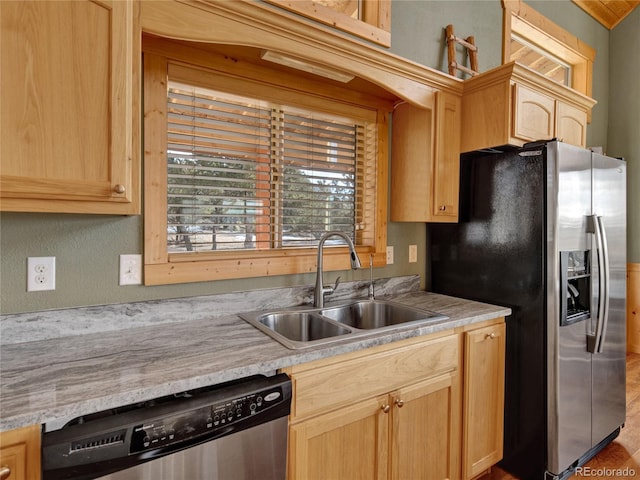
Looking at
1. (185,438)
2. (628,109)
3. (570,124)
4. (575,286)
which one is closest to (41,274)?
(185,438)

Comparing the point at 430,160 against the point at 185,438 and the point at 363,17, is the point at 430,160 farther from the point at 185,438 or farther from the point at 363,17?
the point at 185,438

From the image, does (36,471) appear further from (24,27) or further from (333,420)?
(24,27)

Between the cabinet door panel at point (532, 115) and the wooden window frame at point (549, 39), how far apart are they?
3.25 ft

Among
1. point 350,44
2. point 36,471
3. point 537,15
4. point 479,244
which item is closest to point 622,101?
point 537,15

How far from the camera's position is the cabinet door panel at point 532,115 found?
1.95 m

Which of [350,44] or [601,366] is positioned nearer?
[350,44]

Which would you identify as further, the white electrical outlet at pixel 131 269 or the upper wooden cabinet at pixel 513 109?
the upper wooden cabinet at pixel 513 109

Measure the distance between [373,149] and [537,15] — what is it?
7.25ft

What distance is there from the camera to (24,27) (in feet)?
3.44

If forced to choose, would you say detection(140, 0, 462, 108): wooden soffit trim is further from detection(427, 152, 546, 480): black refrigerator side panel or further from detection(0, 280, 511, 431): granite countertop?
detection(0, 280, 511, 431): granite countertop

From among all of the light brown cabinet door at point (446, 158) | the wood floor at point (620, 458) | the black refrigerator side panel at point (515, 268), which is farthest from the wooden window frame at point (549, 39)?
the wood floor at point (620, 458)

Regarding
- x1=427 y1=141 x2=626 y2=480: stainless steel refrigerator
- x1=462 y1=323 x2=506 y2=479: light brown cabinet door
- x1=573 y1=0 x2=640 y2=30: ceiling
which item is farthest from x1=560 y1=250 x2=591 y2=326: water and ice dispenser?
x1=573 y1=0 x2=640 y2=30: ceiling

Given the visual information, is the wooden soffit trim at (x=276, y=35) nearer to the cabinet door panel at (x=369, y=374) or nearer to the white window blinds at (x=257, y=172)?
the white window blinds at (x=257, y=172)

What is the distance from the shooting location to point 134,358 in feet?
3.98
